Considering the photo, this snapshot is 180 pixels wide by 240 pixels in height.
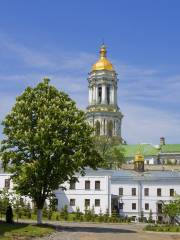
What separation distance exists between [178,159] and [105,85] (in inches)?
1063

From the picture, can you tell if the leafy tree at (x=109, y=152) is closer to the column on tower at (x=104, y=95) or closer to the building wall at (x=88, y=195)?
the column on tower at (x=104, y=95)

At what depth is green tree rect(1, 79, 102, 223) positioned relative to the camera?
138ft

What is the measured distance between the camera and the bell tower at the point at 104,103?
134875 mm

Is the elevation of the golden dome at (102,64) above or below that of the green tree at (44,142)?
above

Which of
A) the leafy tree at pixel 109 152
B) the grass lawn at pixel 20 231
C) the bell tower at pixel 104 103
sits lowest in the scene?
the grass lawn at pixel 20 231

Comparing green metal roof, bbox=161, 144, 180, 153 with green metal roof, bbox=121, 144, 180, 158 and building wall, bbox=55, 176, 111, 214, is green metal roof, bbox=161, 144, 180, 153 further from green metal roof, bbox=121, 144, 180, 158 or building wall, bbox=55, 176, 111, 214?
building wall, bbox=55, 176, 111, 214

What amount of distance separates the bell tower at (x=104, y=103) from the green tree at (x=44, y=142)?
88929 mm

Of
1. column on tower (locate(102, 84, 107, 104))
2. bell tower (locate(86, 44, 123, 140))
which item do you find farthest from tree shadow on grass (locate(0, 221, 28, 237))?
column on tower (locate(102, 84, 107, 104))

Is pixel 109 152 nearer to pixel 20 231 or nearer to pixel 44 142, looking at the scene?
pixel 44 142

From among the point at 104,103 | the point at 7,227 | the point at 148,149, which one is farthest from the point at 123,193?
the point at 148,149

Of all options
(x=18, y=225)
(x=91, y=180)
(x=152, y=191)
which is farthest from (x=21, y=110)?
(x=152, y=191)

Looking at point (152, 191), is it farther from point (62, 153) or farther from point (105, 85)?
point (105, 85)

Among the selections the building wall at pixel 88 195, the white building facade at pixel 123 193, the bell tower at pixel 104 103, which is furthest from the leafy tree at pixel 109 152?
the building wall at pixel 88 195

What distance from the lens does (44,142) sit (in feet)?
138
